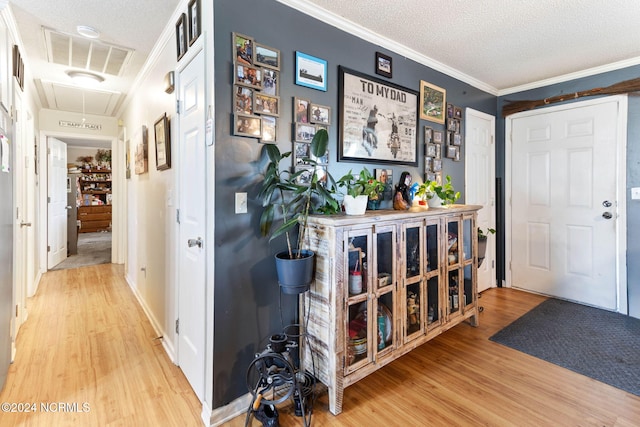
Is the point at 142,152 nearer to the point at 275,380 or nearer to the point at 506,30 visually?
the point at 275,380

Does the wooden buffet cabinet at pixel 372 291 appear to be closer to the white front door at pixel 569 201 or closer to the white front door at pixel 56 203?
the white front door at pixel 569 201

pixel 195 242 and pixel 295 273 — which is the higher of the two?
pixel 195 242

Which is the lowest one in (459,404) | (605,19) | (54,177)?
(459,404)

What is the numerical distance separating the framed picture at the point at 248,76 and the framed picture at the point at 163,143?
2.96 feet

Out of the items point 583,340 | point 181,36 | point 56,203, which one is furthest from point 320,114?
point 56,203

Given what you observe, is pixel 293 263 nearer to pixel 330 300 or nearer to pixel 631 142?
pixel 330 300

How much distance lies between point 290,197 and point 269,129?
0.40 metres

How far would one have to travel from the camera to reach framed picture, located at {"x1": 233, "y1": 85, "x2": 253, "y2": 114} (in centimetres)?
162

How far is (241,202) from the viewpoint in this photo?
65.1 inches

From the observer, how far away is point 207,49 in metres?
1.59

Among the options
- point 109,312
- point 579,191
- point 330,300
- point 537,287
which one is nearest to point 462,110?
point 579,191

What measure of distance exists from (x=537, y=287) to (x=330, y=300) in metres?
3.04

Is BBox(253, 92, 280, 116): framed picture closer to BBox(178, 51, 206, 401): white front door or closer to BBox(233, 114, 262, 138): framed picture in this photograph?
BBox(233, 114, 262, 138): framed picture

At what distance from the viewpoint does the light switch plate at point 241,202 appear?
1.64 metres
